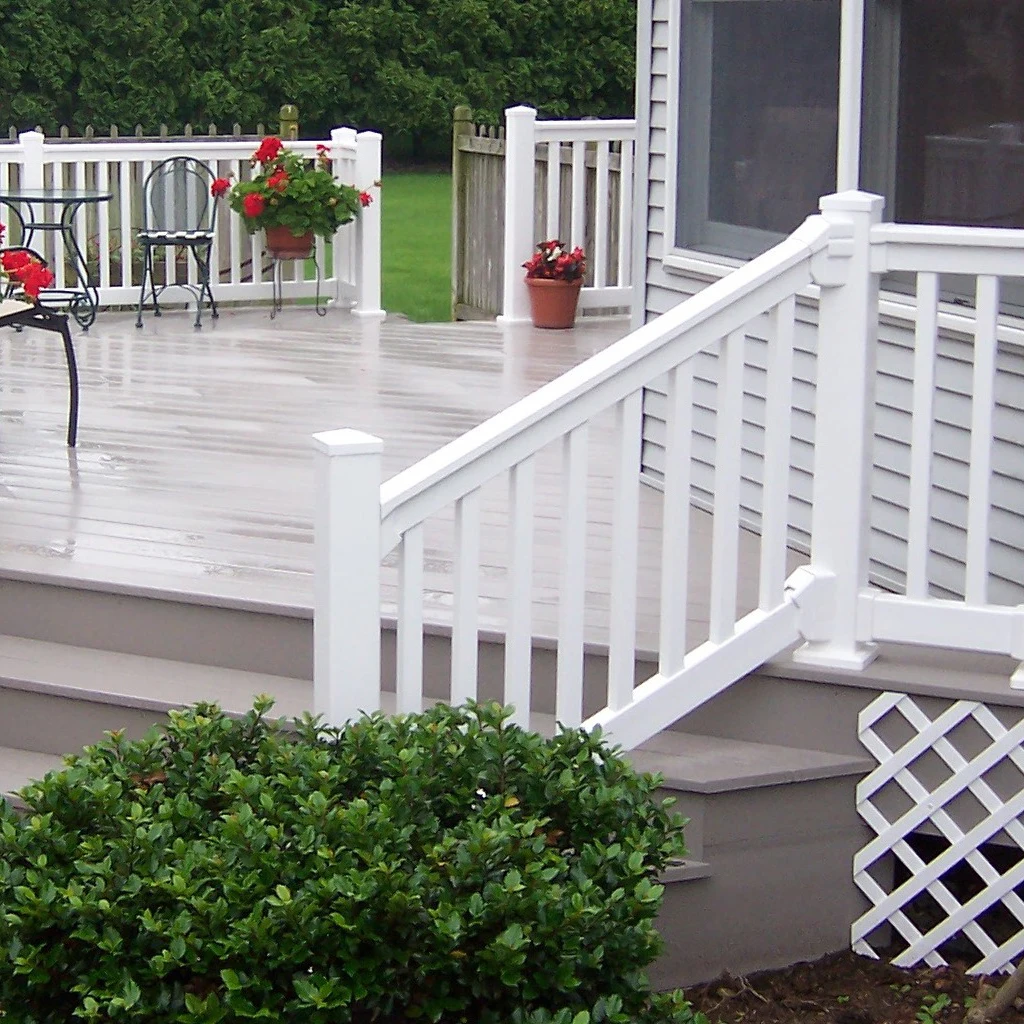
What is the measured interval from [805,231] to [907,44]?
1129 mm

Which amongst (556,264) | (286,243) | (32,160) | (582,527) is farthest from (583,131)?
(582,527)

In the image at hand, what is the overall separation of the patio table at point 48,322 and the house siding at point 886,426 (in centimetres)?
188

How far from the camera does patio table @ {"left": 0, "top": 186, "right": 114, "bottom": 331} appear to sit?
→ 28.8ft

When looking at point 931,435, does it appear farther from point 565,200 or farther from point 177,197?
point 177,197

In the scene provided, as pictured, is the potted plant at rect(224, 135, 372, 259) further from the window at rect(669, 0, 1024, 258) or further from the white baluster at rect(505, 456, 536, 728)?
the white baluster at rect(505, 456, 536, 728)

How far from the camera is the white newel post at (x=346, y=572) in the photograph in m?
2.88

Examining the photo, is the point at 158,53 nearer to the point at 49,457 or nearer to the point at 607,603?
the point at 49,457

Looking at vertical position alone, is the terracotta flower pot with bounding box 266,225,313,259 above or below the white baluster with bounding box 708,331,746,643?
above

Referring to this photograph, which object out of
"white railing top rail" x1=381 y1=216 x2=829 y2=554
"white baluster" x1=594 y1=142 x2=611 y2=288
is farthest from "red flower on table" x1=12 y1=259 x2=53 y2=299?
"white baluster" x1=594 y1=142 x2=611 y2=288

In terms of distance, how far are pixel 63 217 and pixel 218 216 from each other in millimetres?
1024

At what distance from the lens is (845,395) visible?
3236 millimetres

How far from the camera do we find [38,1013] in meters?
2.46

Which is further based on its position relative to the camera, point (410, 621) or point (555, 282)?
point (555, 282)

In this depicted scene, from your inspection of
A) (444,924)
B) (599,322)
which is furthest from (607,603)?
(599,322)
